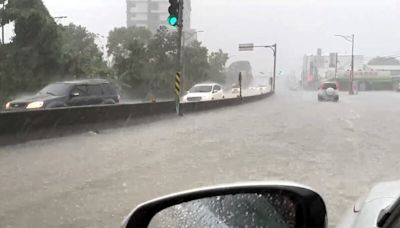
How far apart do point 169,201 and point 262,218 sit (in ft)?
1.25

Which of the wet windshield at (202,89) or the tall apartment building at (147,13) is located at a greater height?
the tall apartment building at (147,13)

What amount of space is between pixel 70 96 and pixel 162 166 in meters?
11.7

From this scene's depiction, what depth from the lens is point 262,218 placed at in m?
2.49

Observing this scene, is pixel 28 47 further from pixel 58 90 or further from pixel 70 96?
pixel 70 96

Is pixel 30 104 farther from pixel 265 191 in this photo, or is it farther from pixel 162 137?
pixel 265 191

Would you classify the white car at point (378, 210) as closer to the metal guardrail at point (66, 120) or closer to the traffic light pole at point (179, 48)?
the metal guardrail at point (66, 120)

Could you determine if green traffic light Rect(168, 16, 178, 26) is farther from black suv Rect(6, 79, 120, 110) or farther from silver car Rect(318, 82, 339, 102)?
silver car Rect(318, 82, 339, 102)

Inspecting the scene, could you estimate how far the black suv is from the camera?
69.2ft

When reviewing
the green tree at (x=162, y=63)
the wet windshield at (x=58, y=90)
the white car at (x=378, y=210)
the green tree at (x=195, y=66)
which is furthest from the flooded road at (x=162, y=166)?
the green tree at (x=195, y=66)

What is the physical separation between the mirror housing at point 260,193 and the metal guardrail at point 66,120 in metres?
11.8

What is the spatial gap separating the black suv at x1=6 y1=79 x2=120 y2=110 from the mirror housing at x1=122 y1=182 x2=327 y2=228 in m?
18.7

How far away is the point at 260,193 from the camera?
Answer: 2.47 meters

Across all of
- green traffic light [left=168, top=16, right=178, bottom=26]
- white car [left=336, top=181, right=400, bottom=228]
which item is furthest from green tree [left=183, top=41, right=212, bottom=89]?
white car [left=336, top=181, right=400, bottom=228]

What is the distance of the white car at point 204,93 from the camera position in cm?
3688
